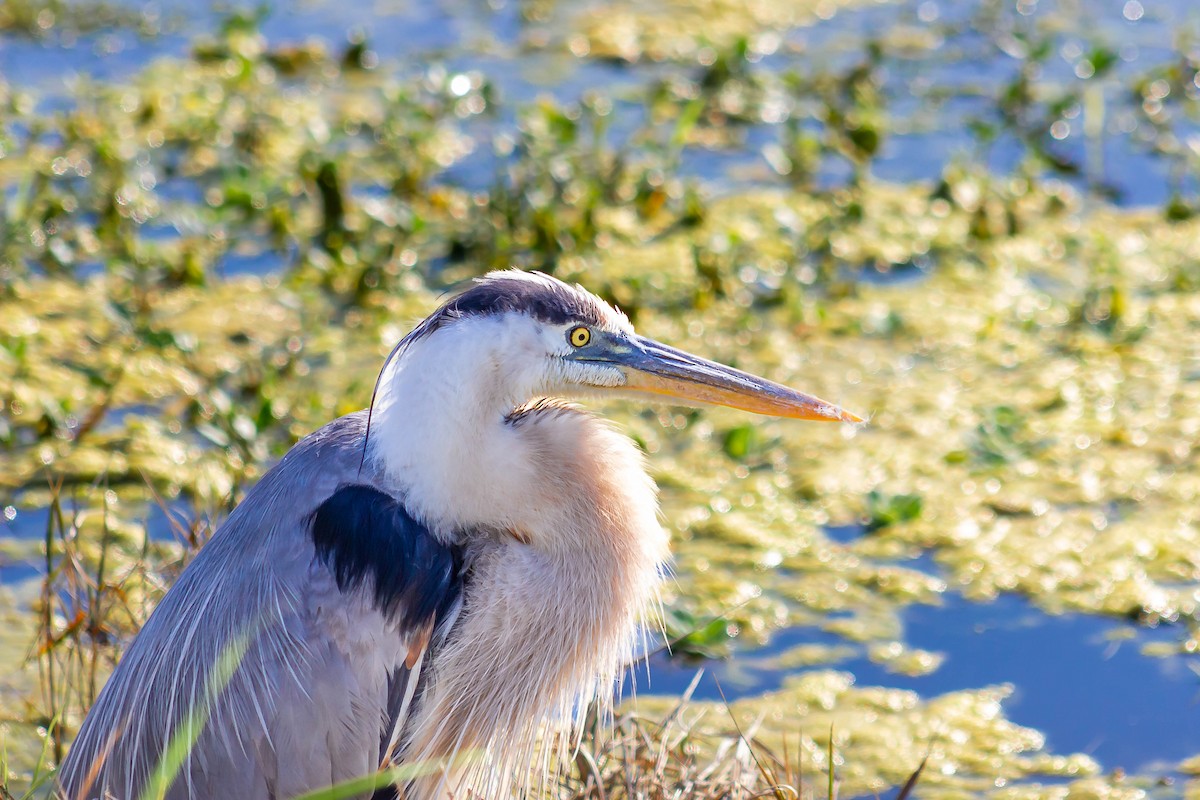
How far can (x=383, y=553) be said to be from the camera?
2.39 meters

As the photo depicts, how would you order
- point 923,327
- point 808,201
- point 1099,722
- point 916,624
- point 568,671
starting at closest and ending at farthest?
point 568,671
point 1099,722
point 916,624
point 923,327
point 808,201

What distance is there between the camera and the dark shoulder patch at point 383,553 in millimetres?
2396

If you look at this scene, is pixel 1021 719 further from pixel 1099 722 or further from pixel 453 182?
pixel 453 182

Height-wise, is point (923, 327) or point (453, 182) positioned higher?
point (453, 182)

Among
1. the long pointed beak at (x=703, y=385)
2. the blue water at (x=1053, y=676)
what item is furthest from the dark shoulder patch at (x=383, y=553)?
the blue water at (x=1053, y=676)

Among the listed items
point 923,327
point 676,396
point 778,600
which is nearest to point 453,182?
point 923,327

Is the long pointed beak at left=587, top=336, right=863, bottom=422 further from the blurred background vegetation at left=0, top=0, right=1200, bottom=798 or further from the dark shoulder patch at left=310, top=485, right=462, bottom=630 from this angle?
the blurred background vegetation at left=0, top=0, right=1200, bottom=798

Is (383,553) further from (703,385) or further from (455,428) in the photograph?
(703,385)

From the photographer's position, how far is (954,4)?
6438mm

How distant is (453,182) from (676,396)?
2798mm

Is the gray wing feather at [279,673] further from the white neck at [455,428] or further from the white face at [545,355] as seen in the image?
the white face at [545,355]

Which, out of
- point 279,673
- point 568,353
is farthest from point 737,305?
point 279,673

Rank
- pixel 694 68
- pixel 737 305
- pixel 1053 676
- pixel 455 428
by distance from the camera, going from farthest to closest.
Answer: pixel 694 68
pixel 737 305
pixel 1053 676
pixel 455 428

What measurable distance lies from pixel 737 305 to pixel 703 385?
204 cm
